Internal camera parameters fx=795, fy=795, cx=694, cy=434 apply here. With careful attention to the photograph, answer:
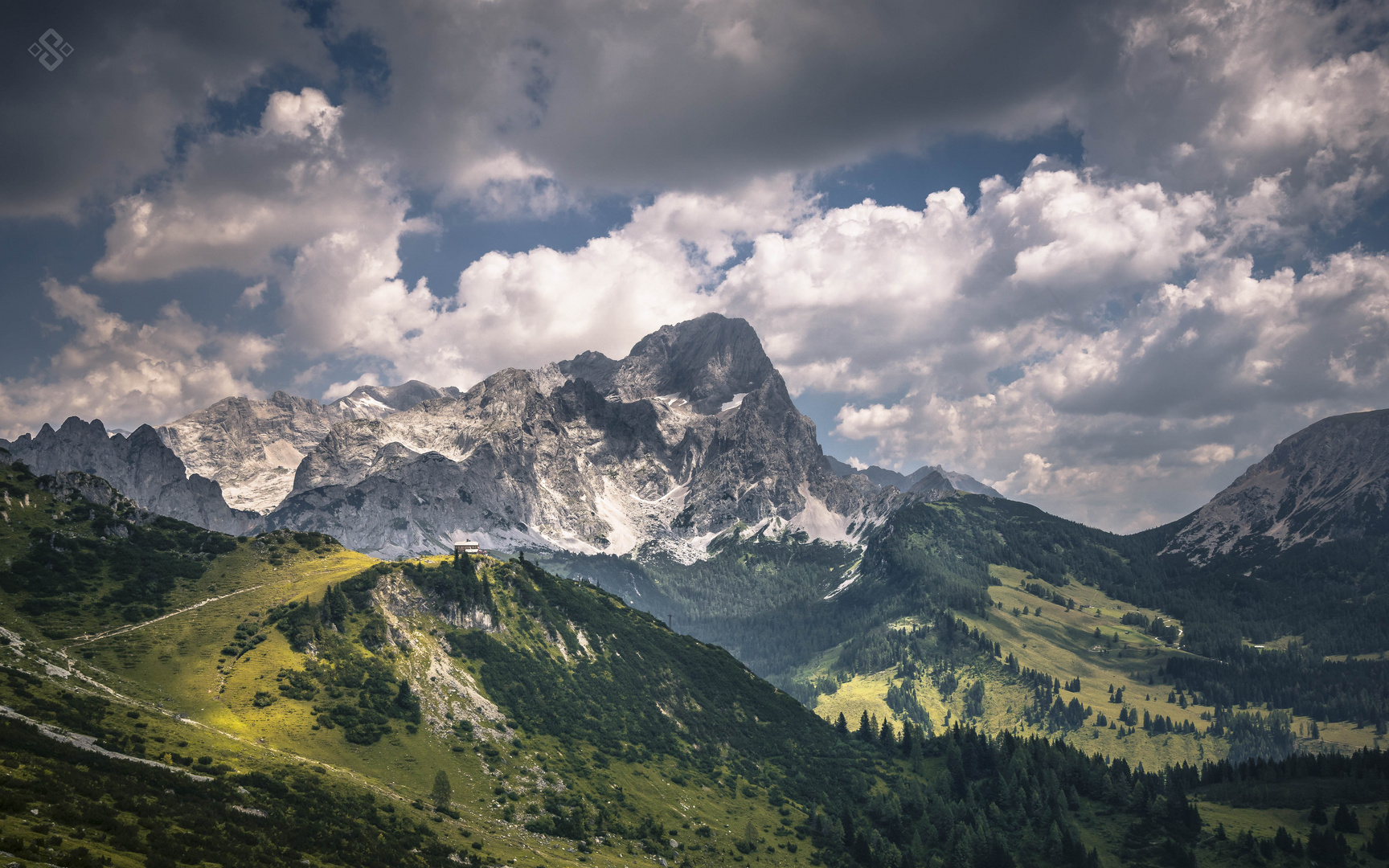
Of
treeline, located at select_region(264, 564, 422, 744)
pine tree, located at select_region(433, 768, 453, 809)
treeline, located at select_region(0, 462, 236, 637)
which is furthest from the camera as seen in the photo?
treeline, located at select_region(264, 564, 422, 744)

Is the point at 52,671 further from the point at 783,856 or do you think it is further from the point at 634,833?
the point at 783,856

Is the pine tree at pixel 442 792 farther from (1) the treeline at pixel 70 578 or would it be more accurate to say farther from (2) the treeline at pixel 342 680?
(1) the treeline at pixel 70 578

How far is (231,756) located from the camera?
414 ft

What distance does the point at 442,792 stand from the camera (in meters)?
154

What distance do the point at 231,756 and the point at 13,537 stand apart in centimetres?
10308

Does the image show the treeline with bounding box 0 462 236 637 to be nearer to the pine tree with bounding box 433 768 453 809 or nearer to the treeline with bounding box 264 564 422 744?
the treeline with bounding box 264 564 422 744

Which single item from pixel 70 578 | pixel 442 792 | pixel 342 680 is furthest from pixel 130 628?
pixel 442 792

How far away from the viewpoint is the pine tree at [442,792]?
15288cm

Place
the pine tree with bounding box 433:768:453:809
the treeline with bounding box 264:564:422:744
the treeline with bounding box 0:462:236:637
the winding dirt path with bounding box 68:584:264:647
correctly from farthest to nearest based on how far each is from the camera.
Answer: the treeline with bounding box 264:564:422:744 → the treeline with bounding box 0:462:236:637 → the winding dirt path with bounding box 68:584:264:647 → the pine tree with bounding box 433:768:453:809

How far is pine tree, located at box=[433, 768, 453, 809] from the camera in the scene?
152875 mm

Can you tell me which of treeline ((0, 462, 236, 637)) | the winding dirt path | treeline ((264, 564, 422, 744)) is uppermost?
treeline ((0, 462, 236, 637))

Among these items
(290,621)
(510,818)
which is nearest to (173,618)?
(290,621)

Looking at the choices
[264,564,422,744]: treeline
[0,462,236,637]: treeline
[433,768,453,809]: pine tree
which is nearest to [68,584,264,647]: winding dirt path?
A: [0,462,236,637]: treeline

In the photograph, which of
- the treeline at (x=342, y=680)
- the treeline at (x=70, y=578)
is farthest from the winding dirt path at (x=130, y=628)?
the treeline at (x=342, y=680)
